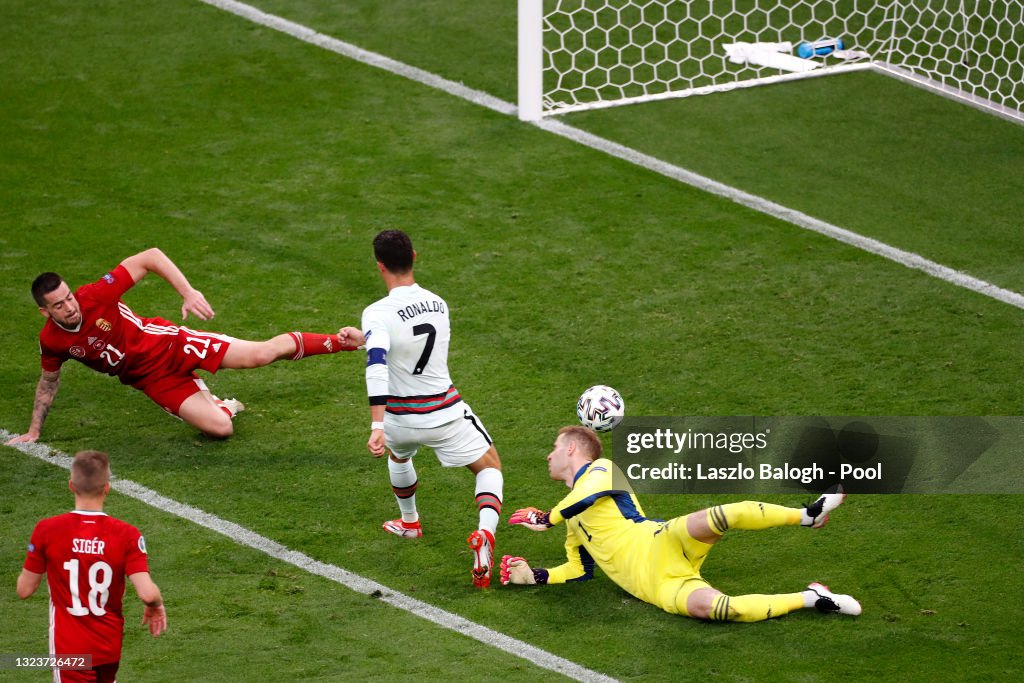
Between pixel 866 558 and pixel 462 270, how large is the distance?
4.26m

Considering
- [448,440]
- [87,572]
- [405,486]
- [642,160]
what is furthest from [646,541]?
[642,160]

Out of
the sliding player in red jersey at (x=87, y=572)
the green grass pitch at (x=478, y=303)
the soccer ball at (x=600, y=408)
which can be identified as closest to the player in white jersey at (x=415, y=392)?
the green grass pitch at (x=478, y=303)

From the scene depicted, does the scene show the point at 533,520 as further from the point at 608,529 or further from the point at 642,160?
the point at 642,160

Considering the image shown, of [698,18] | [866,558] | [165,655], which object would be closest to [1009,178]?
[698,18]

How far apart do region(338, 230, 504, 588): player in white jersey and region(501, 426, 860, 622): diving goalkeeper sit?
29cm

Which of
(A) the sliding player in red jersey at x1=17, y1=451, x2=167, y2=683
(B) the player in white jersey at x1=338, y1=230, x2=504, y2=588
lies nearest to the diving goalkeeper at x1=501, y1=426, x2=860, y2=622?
(B) the player in white jersey at x1=338, y1=230, x2=504, y2=588

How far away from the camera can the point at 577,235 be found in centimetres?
1085

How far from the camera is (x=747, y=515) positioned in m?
6.34

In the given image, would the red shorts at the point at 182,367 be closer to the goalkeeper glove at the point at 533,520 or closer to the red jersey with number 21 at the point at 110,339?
the red jersey with number 21 at the point at 110,339

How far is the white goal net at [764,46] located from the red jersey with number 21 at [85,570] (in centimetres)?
820

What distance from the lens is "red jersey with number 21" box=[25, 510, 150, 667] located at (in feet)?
17.4

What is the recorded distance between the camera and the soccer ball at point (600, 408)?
7453 mm

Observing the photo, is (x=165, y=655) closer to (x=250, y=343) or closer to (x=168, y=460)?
(x=168, y=460)

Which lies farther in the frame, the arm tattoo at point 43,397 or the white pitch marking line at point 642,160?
the white pitch marking line at point 642,160
